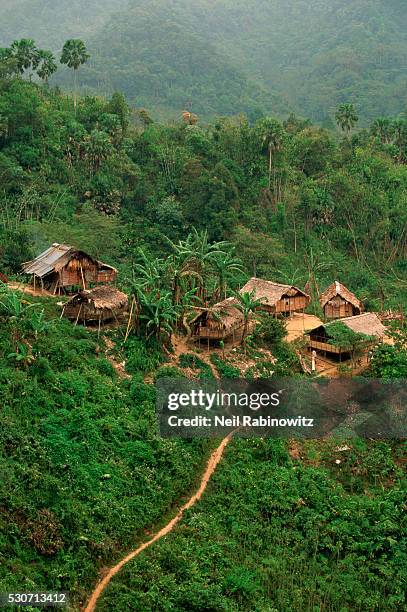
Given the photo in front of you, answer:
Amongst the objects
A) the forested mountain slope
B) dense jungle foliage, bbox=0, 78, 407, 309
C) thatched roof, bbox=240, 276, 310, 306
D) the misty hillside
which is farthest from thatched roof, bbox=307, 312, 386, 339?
the forested mountain slope

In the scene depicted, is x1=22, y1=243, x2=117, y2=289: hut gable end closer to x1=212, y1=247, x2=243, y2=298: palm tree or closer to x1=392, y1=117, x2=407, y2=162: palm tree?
x1=212, y1=247, x2=243, y2=298: palm tree

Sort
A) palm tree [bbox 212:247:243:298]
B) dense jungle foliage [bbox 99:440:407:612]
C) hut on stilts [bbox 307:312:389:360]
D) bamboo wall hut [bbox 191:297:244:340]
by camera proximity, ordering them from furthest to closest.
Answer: palm tree [bbox 212:247:243:298], hut on stilts [bbox 307:312:389:360], bamboo wall hut [bbox 191:297:244:340], dense jungle foliage [bbox 99:440:407:612]

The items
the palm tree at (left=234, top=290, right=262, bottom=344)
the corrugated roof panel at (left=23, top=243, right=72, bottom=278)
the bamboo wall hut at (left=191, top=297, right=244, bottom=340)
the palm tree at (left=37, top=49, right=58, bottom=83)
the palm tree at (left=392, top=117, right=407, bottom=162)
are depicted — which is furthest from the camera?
the palm tree at (left=392, top=117, right=407, bottom=162)

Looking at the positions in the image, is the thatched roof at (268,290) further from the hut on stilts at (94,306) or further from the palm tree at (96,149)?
the palm tree at (96,149)

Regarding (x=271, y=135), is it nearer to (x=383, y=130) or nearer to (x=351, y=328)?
(x=383, y=130)

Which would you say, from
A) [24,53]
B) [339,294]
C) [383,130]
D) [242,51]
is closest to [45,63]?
[24,53]

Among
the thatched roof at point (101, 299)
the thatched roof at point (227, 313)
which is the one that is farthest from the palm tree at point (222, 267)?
the thatched roof at point (101, 299)

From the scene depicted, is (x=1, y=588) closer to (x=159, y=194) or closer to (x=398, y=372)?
(x=398, y=372)

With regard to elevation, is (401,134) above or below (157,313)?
above
